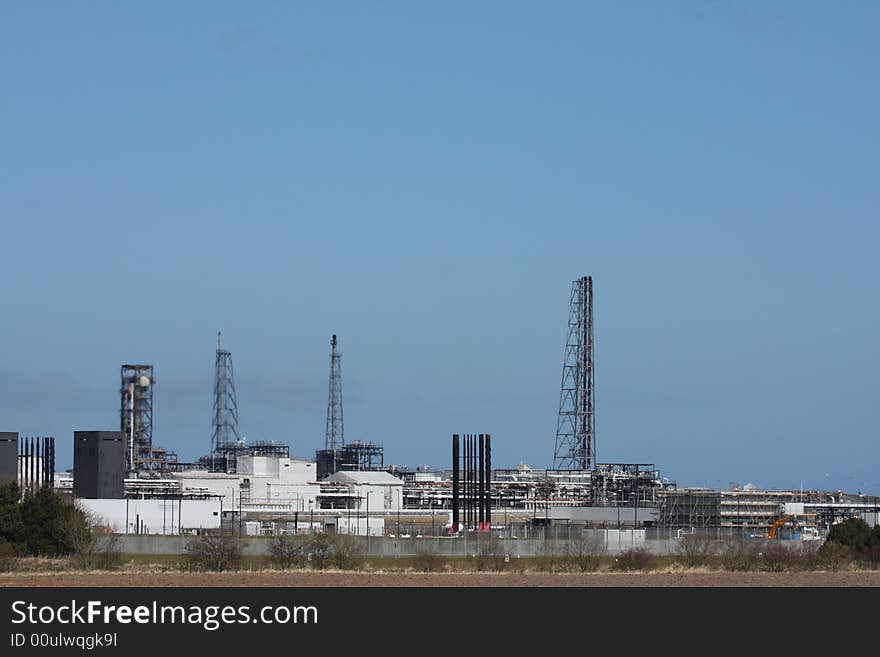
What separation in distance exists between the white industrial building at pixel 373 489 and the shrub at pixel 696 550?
2602 inches

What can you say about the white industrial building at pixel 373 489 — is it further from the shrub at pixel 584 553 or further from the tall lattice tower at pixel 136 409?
the shrub at pixel 584 553

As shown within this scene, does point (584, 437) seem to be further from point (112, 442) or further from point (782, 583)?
point (782, 583)

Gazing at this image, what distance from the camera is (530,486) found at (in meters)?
160

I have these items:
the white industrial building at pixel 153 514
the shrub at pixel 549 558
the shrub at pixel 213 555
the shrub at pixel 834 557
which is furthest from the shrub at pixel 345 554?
the white industrial building at pixel 153 514

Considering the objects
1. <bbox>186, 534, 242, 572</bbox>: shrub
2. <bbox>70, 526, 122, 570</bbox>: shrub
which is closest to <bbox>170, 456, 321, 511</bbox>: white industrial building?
<bbox>70, 526, 122, 570</bbox>: shrub

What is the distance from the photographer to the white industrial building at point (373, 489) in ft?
→ 499

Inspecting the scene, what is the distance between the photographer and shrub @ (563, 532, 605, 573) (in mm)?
78000

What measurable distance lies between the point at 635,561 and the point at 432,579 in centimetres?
1617

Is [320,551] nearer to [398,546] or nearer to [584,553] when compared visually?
[398,546]

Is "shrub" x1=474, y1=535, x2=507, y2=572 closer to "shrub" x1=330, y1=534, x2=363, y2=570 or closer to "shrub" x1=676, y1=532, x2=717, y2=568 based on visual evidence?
"shrub" x1=330, y1=534, x2=363, y2=570
